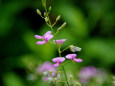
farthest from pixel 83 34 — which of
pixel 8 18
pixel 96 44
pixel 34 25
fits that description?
pixel 8 18

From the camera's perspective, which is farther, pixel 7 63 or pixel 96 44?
pixel 7 63

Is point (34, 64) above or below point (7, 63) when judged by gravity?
below

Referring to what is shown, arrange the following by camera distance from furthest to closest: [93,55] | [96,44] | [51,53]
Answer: [96,44]
[93,55]
[51,53]

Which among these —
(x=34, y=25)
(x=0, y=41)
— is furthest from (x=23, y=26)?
(x=0, y=41)

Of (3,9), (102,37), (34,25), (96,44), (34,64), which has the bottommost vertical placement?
(34,64)

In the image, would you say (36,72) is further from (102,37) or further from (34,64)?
(102,37)

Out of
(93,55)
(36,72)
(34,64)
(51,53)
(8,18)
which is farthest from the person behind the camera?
(8,18)

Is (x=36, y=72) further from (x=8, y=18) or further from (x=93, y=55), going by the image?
(x=8, y=18)
